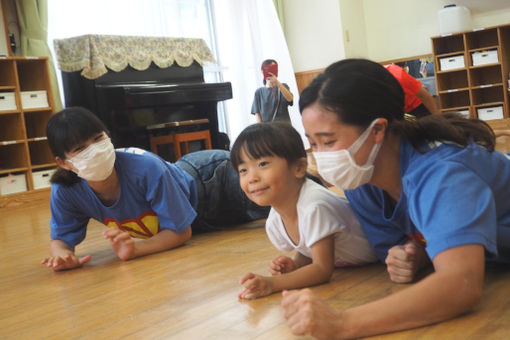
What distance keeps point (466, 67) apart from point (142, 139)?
13.1 feet

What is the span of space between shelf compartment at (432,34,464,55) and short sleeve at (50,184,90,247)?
5.49m

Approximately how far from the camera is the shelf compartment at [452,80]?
260 inches

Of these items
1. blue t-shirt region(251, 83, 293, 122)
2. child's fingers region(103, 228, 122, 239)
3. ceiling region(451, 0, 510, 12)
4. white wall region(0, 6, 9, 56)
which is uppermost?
ceiling region(451, 0, 510, 12)

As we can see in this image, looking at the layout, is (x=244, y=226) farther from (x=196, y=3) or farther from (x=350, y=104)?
(x=196, y=3)

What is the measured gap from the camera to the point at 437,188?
920 mm

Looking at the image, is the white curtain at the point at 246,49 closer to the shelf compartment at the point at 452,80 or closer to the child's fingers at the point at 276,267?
the shelf compartment at the point at 452,80

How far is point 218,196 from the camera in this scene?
233cm

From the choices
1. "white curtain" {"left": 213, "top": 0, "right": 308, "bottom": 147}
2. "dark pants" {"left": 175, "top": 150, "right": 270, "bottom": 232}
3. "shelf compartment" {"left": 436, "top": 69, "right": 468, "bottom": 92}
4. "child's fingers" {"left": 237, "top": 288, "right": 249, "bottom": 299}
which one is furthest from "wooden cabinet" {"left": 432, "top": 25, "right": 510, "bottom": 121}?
"child's fingers" {"left": 237, "top": 288, "right": 249, "bottom": 299}

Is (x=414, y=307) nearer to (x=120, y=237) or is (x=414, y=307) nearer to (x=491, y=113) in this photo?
(x=120, y=237)

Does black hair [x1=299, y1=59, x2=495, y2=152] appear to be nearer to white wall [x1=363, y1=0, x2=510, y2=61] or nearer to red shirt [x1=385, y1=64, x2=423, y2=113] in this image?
red shirt [x1=385, y1=64, x2=423, y2=113]

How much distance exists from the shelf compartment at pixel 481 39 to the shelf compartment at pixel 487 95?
49 centimetres

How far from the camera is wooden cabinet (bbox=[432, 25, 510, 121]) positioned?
245 inches

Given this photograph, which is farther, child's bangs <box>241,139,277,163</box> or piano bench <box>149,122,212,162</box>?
piano bench <box>149,122,212,162</box>

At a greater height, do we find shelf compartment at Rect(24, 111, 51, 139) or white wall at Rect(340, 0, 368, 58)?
white wall at Rect(340, 0, 368, 58)
